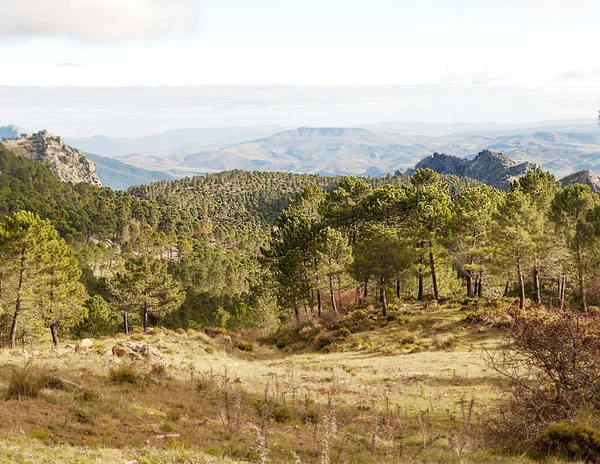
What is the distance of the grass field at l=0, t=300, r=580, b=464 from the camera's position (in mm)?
9688

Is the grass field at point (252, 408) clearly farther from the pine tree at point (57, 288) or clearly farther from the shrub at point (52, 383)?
the pine tree at point (57, 288)

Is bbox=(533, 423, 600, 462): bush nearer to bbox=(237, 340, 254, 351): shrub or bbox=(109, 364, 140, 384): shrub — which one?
bbox=(109, 364, 140, 384): shrub

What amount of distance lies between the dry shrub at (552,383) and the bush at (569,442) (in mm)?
419

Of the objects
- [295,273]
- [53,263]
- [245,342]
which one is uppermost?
[53,263]

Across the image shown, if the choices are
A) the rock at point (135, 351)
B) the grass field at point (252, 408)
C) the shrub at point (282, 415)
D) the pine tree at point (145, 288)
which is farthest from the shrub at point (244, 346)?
the shrub at point (282, 415)

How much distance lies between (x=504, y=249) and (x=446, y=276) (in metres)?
16.0

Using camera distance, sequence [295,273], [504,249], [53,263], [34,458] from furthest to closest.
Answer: [295,273] < [53,263] < [504,249] < [34,458]

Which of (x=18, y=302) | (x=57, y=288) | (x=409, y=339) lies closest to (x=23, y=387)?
(x=409, y=339)

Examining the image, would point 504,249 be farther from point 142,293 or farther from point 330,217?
point 142,293

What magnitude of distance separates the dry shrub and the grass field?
109 centimetres

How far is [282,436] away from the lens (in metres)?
12.3

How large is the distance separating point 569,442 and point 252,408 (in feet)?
33.0

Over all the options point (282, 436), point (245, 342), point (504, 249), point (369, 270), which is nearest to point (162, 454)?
point (282, 436)

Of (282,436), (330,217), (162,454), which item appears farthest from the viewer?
(330,217)
